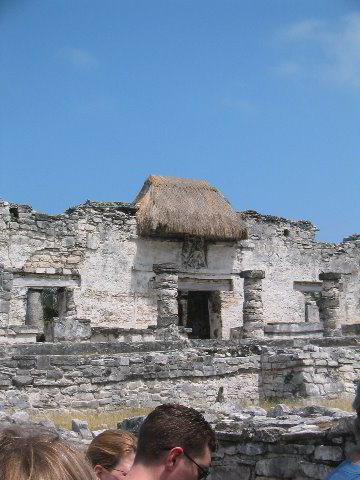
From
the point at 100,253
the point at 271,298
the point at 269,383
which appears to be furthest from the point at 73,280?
the point at 269,383

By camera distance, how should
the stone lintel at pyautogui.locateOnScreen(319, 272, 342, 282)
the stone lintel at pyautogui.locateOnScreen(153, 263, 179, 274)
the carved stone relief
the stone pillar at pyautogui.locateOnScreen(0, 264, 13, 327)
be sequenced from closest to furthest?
the stone pillar at pyautogui.locateOnScreen(0, 264, 13, 327), the stone lintel at pyautogui.locateOnScreen(153, 263, 179, 274), the stone lintel at pyautogui.locateOnScreen(319, 272, 342, 282), the carved stone relief

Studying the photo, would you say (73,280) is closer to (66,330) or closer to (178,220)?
(178,220)

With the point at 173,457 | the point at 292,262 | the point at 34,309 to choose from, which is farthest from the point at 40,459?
the point at 292,262

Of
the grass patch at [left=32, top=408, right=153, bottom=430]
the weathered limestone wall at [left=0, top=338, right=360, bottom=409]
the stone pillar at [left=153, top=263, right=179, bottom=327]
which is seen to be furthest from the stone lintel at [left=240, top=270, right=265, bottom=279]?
the grass patch at [left=32, top=408, right=153, bottom=430]

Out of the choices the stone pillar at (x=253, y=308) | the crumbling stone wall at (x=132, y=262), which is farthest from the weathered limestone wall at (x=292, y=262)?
the stone pillar at (x=253, y=308)

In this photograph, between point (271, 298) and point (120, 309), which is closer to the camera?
point (120, 309)

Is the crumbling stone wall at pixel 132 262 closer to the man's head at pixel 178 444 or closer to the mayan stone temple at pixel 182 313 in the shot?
Result: the mayan stone temple at pixel 182 313

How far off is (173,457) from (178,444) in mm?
55

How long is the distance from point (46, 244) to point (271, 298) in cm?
807

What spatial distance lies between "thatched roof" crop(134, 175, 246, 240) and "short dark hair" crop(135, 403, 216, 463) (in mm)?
16849

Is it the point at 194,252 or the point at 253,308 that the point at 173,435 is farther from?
the point at 194,252

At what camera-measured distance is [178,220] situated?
19.8m

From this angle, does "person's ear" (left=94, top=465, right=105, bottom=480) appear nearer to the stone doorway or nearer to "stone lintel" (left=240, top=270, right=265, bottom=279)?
"stone lintel" (left=240, top=270, right=265, bottom=279)

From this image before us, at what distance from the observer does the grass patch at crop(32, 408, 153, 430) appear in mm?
7842
